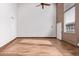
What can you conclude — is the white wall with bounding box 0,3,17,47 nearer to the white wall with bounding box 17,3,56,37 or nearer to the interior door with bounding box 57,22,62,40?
the white wall with bounding box 17,3,56,37

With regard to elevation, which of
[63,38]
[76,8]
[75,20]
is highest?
[76,8]

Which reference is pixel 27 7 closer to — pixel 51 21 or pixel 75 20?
pixel 51 21

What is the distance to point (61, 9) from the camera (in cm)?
736

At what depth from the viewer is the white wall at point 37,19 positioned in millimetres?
7789

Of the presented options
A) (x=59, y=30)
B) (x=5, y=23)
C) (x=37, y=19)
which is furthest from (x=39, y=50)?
(x=37, y=19)

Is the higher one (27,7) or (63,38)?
(27,7)

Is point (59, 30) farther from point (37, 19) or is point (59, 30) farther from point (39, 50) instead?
point (39, 50)

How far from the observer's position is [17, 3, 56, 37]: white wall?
7789mm

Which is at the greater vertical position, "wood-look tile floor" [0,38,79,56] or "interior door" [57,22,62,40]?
"interior door" [57,22,62,40]

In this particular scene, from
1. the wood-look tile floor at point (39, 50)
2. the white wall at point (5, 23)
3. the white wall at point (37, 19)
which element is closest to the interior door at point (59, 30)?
the white wall at point (37, 19)

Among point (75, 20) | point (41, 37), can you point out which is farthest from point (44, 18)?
point (75, 20)

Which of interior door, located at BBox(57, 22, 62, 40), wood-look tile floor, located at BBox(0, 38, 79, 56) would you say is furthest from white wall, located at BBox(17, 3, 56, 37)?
wood-look tile floor, located at BBox(0, 38, 79, 56)

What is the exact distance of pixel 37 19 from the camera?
8445 mm

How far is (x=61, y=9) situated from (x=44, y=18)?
1.37 m
